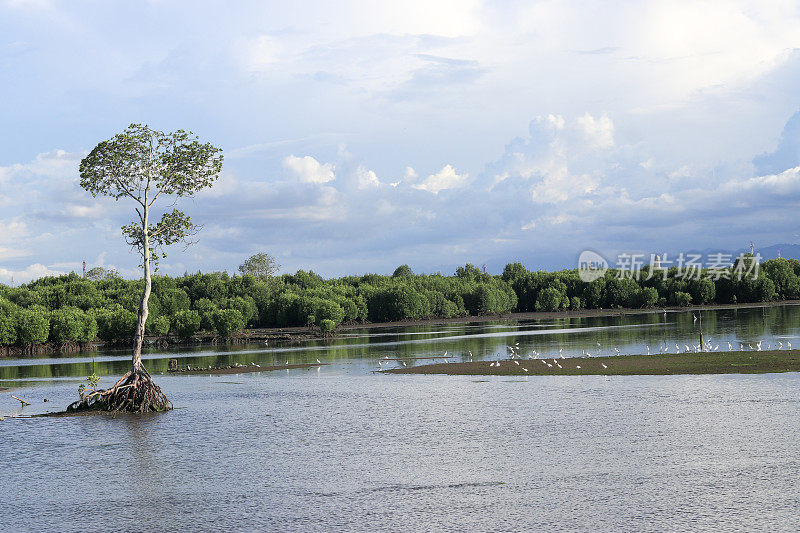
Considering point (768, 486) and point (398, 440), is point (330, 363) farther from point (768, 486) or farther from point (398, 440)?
point (768, 486)

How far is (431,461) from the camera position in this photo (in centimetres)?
2592

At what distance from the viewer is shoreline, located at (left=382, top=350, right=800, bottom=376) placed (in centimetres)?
5125

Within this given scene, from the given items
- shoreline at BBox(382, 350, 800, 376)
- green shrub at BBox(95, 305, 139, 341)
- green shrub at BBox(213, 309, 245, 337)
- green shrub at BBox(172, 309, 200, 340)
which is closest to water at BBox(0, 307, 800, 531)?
shoreline at BBox(382, 350, 800, 376)

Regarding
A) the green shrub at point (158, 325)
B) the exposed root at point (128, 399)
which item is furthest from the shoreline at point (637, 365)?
the green shrub at point (158, 325)

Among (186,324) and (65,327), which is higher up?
(65,327)

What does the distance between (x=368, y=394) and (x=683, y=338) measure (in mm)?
49050

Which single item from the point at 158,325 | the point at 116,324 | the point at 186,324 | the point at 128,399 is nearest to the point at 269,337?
the point at 186,324

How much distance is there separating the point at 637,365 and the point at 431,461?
33530 mm

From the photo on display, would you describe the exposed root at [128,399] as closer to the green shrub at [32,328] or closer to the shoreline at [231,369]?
the shoreline at [231,369]

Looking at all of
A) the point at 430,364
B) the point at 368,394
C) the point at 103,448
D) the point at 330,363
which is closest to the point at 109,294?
the point at 330,363

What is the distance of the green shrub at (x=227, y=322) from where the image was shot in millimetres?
128500

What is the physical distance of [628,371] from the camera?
52375 millimetres

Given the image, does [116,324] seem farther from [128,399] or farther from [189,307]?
[128,399]

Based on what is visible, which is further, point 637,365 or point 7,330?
point 7,330
